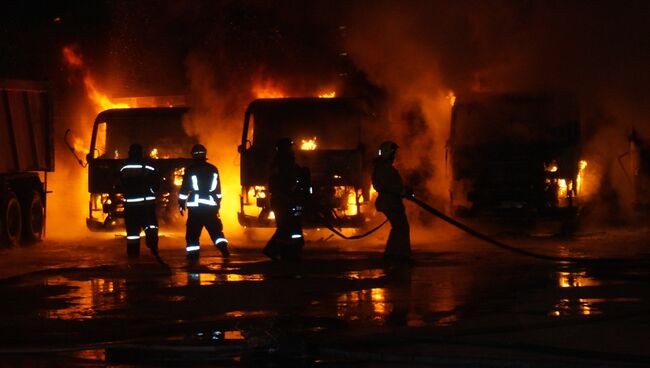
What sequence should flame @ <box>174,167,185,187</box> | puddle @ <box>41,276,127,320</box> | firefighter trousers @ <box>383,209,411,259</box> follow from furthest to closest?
flame @ <box>174,167,185,187</box>
firefighter trousers @ <box>383,209,411,259</box>
puddle @ <box>41,276,127,320</box>

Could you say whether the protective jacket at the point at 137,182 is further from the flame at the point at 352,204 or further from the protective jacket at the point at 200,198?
the flame at the point at 352,204

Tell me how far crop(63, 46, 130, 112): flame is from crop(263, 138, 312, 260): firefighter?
434 inches

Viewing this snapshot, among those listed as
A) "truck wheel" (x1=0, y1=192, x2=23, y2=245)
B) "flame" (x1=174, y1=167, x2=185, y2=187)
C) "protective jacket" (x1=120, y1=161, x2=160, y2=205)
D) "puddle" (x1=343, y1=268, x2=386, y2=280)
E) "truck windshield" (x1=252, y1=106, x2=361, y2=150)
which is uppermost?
"truck windshield" (x1=252, y1=106, x2=361, y2=150)

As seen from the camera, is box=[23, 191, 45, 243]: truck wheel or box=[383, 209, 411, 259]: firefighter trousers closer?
box=[383, 209, 411, 259]: firefighter trousers

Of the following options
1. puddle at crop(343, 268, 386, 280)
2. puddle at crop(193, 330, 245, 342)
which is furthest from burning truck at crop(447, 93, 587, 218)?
puddle at crop(193, 330, 245, 342)

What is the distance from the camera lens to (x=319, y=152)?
19125mm

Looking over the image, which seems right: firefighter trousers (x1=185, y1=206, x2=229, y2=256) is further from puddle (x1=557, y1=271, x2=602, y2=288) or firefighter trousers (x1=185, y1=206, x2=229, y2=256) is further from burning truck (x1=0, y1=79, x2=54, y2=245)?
puddle (x1=557, y1=271, x2=602, y2=288)

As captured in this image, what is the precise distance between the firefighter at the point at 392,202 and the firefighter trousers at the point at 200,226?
216cm

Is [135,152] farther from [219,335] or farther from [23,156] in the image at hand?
[219,335]

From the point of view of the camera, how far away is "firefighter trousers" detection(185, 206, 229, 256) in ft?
49.2

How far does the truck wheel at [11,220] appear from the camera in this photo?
18.2m

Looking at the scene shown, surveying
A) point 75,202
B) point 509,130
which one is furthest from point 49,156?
→ point 509,130

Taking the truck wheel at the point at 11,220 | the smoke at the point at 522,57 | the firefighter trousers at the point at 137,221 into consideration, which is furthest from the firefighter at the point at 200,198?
the smoke at the point at 522,57

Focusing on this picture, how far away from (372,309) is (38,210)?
11.0m
